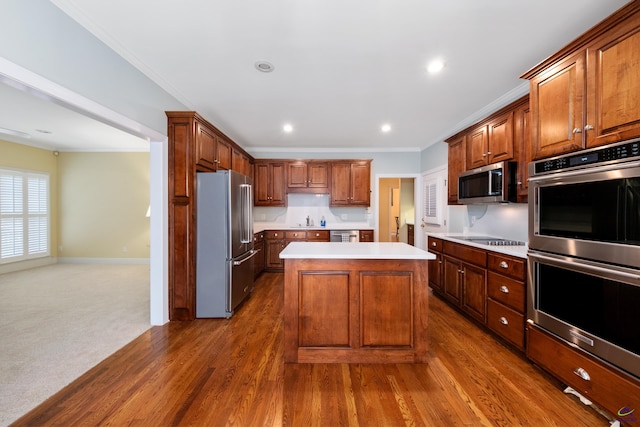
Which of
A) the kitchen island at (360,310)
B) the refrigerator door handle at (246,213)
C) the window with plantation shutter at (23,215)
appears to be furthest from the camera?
the window with plantation shutter at (23,215)

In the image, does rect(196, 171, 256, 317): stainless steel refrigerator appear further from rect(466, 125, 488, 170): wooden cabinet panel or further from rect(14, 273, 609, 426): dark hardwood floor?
rect(466, 125, 488, 170): wooden cabinet panel

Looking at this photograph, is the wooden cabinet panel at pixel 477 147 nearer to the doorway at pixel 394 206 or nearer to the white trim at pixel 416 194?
the white trim at pixel 416 194

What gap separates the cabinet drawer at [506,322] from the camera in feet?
7.32

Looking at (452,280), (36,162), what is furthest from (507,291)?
(36,162)

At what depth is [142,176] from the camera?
6102 millimetres

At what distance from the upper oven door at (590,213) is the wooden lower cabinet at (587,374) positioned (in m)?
0.62

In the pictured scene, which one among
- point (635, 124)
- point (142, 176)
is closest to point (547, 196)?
point (635, 124)

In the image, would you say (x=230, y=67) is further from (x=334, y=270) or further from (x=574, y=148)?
(x=574, y=148)

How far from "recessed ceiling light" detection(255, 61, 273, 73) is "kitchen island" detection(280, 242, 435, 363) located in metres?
1.78

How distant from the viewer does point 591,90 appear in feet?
5.42

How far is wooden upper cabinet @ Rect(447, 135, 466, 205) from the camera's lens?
356 cm

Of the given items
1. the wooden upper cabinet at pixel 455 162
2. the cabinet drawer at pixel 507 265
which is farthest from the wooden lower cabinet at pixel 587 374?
the wooden upper cabinet at pixel 455 162

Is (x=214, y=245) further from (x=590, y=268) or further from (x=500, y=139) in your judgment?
(x=500, y=139)

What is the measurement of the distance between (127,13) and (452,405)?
3510 millimetres
